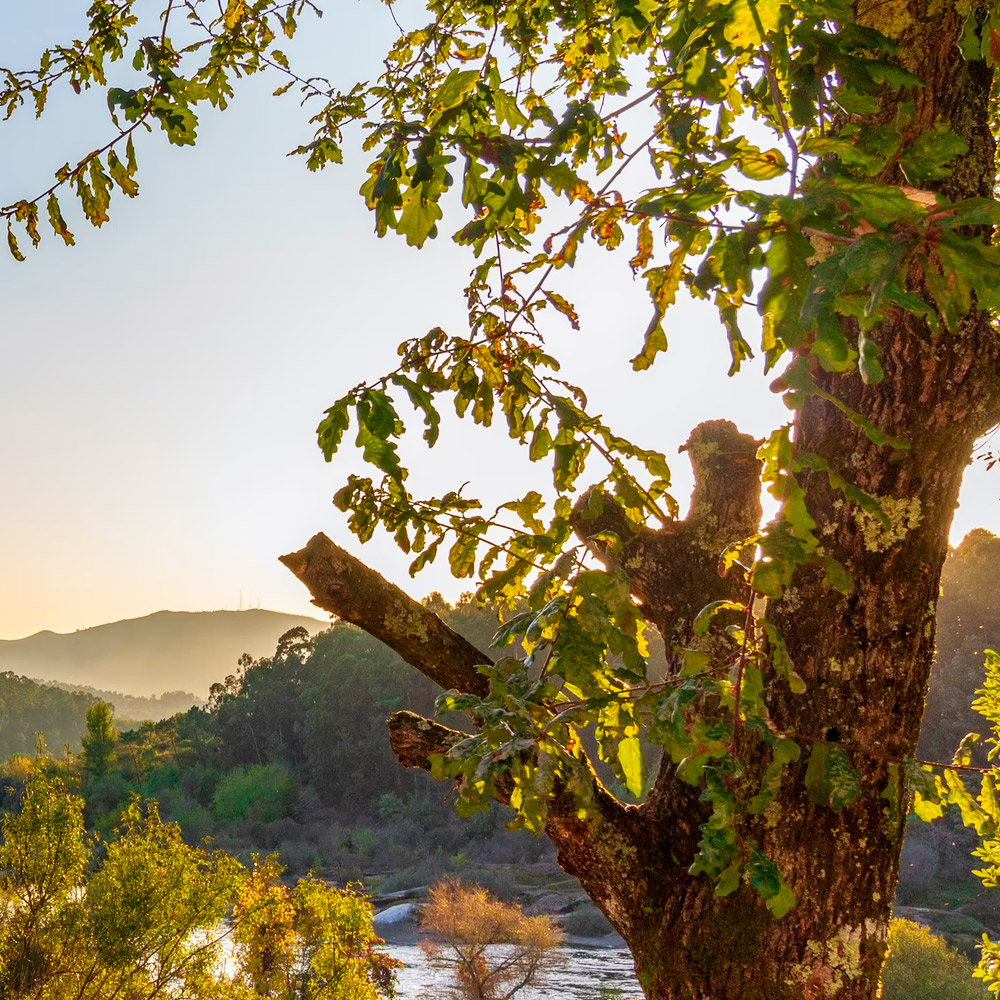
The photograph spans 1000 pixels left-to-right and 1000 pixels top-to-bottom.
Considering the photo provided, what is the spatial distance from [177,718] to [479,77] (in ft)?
144

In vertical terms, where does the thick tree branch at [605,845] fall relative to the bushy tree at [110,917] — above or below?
above

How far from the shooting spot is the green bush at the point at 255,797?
116 ft

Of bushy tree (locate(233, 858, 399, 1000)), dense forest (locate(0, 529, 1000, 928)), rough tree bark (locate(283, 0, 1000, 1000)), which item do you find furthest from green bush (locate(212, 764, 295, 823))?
rough tree bark (locate(283, 0, 1000, 1000))

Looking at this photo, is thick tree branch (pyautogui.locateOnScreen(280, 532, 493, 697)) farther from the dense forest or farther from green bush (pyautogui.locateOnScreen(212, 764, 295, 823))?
green bush (pyautogui.locateOnScreen(212, 764, 295, 823))

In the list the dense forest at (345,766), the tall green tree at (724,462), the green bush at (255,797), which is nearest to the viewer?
the tall green tree at (724,462)

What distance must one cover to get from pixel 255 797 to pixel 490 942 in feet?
59.6

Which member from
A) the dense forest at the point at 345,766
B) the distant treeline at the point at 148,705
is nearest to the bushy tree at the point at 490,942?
the dense forest at the point at 345,766

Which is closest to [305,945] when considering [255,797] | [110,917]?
[110,917]

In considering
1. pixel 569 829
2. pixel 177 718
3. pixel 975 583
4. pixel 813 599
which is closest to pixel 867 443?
pixel 813 599

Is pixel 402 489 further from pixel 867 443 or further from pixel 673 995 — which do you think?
pixel 673 995

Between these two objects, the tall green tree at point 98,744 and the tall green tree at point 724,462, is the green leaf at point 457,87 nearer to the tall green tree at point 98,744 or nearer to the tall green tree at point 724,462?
the tall green tree at point 724,462

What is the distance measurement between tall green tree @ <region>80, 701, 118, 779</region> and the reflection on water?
19.8 meters

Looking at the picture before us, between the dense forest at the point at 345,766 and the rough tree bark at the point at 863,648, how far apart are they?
27011 millimetres

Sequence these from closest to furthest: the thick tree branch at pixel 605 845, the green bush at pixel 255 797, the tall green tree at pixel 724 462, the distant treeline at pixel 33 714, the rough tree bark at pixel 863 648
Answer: the tall green tree at pixel 724 462 < the rough tree bark at pixel 863 648 < the thick tree branch at pixel 605 845 < the green bush at pixel 255 797 < the distant treeline at pixel 33 714
